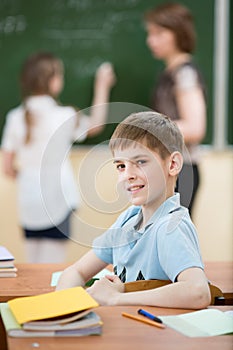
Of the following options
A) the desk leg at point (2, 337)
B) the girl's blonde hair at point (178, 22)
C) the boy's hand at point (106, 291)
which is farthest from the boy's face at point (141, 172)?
the girl's blonde hair at point (178, 22)

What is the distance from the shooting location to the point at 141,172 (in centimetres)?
200

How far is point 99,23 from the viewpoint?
4730 mm

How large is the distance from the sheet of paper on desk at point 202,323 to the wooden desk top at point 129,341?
0.03m

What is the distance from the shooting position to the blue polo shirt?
6.41ft

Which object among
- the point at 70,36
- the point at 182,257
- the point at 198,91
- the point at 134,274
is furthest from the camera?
the point at 70,36

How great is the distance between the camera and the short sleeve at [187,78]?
4172mm

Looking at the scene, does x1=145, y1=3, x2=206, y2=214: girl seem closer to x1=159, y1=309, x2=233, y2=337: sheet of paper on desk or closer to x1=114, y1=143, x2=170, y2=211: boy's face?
x1=114, y1=143, x2=170, y2=211: boy's face

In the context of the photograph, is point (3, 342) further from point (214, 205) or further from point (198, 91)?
point (214, 205)

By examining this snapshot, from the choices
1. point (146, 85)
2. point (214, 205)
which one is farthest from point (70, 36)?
point (214, 205)

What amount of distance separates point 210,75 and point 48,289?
2.81 m

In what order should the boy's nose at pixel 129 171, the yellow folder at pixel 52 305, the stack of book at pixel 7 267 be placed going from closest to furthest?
the yellow folder at pixel 52 305 < the boy's nose at pixel 129 171 < the stack of book at pixel 7 267

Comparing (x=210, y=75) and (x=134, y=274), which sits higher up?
(x=210, y=75)

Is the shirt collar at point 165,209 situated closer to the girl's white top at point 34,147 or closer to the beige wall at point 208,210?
the girl's white top at point 34,147

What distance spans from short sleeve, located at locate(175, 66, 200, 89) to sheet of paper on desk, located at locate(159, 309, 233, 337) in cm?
245
